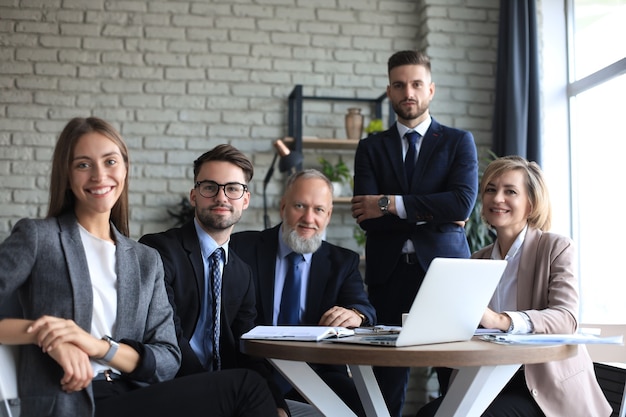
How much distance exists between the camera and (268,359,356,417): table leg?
1842mm

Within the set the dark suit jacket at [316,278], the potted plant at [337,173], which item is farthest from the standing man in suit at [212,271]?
the potted plant at [337,173]

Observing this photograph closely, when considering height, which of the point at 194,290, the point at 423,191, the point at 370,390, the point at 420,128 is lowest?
the point at 370,390

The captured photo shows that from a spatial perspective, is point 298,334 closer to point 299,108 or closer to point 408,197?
point 408,197

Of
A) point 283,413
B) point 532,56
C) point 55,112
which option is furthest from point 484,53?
point 283,413

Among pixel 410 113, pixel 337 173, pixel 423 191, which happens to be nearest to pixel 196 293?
pixel 423 191

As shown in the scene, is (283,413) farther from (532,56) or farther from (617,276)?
(532,56)

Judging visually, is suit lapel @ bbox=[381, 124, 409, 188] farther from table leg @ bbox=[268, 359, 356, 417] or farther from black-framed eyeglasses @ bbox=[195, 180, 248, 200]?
table leg @ bbox=[268, 359, 356, 417]

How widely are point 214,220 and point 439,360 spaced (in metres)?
0.93

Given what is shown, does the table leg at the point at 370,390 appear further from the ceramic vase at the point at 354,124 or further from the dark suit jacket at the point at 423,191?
the ceramic vase at the point at 354,124

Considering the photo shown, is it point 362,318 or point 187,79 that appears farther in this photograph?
point 187,79

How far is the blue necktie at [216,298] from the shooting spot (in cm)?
220

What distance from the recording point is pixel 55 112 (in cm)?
468

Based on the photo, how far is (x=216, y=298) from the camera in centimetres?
224

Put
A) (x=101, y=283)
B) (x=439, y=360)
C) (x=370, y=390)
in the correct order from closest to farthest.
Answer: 1. (x=439, y=360)
2. (x=101, y=283)
3. (x=370, y=390)
